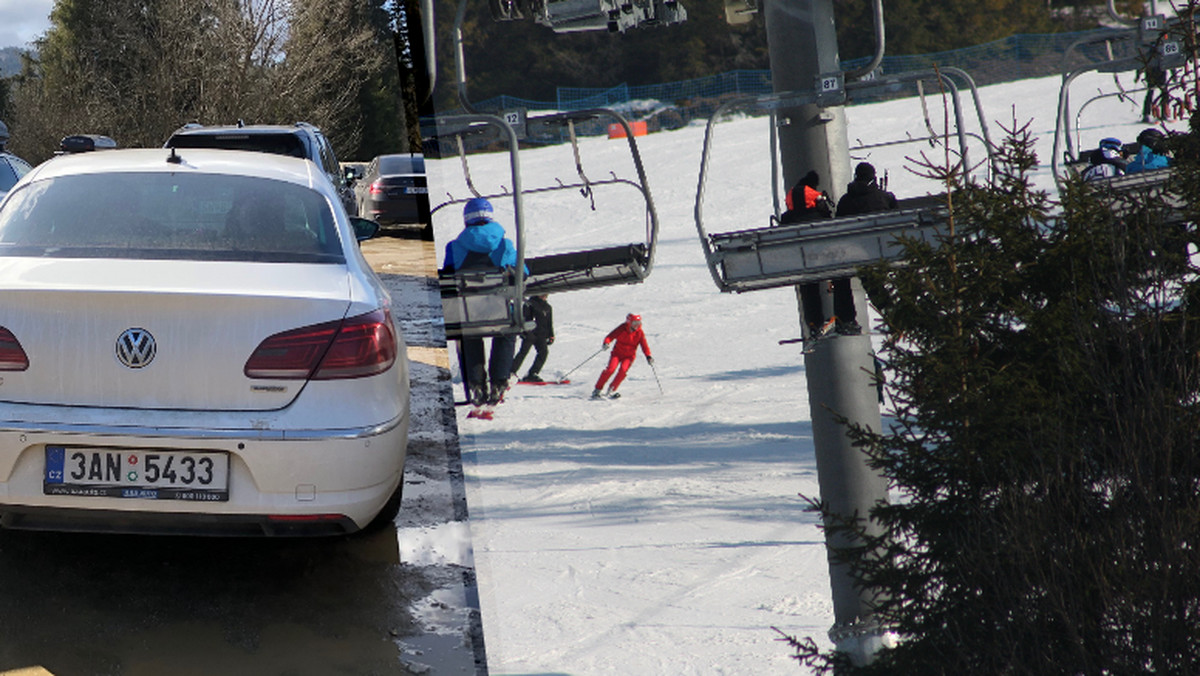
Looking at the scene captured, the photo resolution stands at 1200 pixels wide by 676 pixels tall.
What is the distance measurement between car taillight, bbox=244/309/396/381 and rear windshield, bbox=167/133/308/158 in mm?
7883

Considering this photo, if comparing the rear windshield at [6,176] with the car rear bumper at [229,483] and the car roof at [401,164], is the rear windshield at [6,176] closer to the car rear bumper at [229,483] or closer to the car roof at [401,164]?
the car rear bumper at [229,483]

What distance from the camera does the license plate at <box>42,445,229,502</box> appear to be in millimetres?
3590

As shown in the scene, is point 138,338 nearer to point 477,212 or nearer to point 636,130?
point 477,212

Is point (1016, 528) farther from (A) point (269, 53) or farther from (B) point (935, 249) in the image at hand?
(A) point (269, 53)

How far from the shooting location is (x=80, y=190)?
172 inches

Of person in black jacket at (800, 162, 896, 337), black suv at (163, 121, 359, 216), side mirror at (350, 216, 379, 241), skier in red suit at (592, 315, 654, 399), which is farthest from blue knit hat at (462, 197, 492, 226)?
skier in red suit at (592, 315, 654, 399)

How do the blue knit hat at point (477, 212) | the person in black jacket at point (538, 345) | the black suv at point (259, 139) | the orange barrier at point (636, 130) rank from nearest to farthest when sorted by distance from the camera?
1. the blue knit hat at point (477, 212)
2. the black suv at point (259, 139)
3. the person in black jacket at point (538, 345)
4. the orange barrier at point (636, 130)

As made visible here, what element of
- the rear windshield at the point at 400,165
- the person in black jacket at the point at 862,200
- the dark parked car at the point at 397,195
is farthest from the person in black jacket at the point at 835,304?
the rear windshield at the point at 400,165

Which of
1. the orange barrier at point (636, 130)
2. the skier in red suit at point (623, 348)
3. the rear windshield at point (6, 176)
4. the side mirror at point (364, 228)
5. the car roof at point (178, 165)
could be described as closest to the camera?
the car roof at point (178, 165)

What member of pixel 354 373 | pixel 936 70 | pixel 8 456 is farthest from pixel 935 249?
pixel 8 456

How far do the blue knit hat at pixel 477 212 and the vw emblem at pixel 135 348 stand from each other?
11.3 feet

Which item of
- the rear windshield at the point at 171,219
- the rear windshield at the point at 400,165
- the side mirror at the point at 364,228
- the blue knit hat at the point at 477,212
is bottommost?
the blue knit hat at the point at 477,212

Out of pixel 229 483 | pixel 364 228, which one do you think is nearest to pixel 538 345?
pixel 364 228

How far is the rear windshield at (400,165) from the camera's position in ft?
59.6
